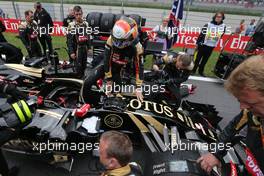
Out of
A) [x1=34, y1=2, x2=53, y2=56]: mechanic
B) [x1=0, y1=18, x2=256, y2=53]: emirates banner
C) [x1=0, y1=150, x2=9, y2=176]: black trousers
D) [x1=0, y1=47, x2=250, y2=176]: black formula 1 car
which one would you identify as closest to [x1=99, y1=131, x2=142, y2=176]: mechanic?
[x1=0, y1=47, x2=250, y2=176]: black formula 1 car

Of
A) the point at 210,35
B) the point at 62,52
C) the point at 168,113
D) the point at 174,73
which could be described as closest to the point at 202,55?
the point at 210,35

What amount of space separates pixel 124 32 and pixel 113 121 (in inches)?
49.4

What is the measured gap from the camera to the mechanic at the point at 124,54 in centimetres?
347

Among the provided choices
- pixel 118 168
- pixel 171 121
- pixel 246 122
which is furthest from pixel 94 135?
pixel 246 122

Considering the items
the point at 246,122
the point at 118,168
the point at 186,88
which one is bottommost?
the point at 186,88

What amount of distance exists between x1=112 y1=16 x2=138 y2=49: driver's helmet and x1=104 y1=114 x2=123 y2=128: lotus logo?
109 centimetres

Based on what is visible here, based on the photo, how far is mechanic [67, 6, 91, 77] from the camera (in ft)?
18.0

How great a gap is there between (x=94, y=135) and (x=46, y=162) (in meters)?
0.82

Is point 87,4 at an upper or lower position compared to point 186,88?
upper

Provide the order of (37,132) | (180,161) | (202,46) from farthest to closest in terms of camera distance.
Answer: (202,46) → (37,132) → (180,161)

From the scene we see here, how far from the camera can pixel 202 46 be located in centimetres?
687

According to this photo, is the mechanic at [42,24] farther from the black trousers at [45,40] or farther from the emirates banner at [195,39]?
the emirates banner at [195,39]

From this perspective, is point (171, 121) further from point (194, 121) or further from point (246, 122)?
point (246, 122)

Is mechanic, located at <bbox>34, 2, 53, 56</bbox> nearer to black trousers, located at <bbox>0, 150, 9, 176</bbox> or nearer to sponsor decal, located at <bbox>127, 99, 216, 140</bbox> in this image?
sponsor decal, located at <bbox>127, 99, 216, 140</bbox>
